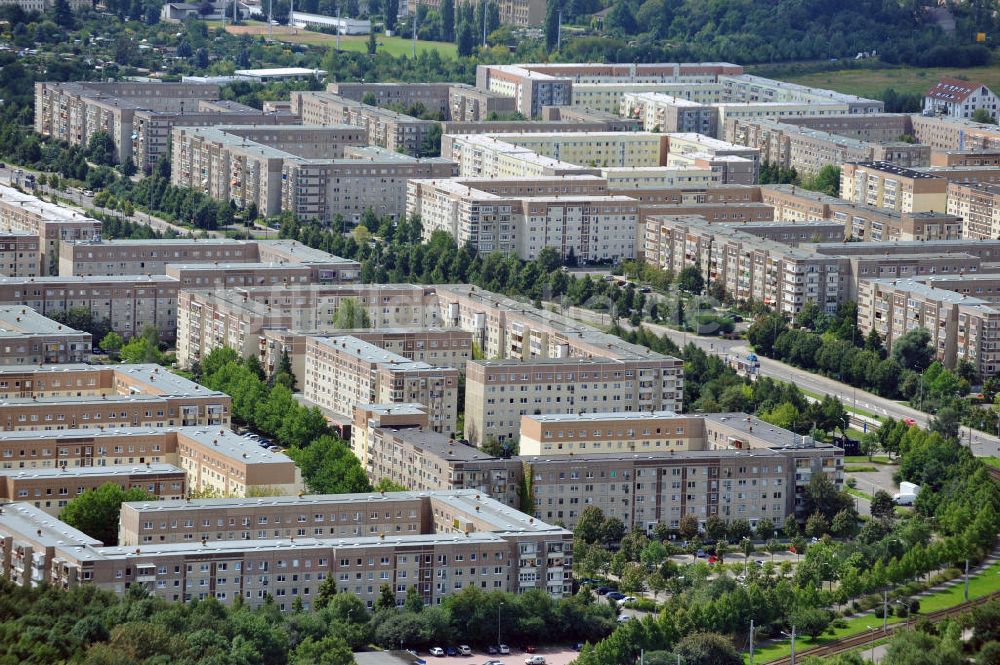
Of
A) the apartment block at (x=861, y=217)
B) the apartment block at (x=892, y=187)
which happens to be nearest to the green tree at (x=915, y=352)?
the apartment block at (x=861, y=217)

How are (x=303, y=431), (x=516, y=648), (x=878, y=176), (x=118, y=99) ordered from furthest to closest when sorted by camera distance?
(x=118, y=99), (x=878, y=176), (x=303, y=431), (x=516, y=648)

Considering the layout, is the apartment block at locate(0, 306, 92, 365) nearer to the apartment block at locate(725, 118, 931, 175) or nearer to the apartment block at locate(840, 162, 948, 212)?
the apartment block at locate(840, 162, 948, 212)

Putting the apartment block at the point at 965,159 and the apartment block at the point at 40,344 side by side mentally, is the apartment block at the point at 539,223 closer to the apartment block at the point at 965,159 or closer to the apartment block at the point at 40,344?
the apartment block at the point at 965,159

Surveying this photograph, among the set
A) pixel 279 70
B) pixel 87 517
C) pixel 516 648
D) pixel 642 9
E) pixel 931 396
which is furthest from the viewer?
pixel 642 9

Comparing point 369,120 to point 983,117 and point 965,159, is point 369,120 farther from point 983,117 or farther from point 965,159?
point 983,117

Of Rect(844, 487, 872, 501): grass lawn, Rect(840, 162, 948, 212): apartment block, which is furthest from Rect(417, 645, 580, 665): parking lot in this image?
Rect(840, 162, 948, 212): apartment block

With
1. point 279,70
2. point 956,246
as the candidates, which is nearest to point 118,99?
point 279,70

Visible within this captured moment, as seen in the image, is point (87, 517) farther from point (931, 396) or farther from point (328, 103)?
point (328, 103)
